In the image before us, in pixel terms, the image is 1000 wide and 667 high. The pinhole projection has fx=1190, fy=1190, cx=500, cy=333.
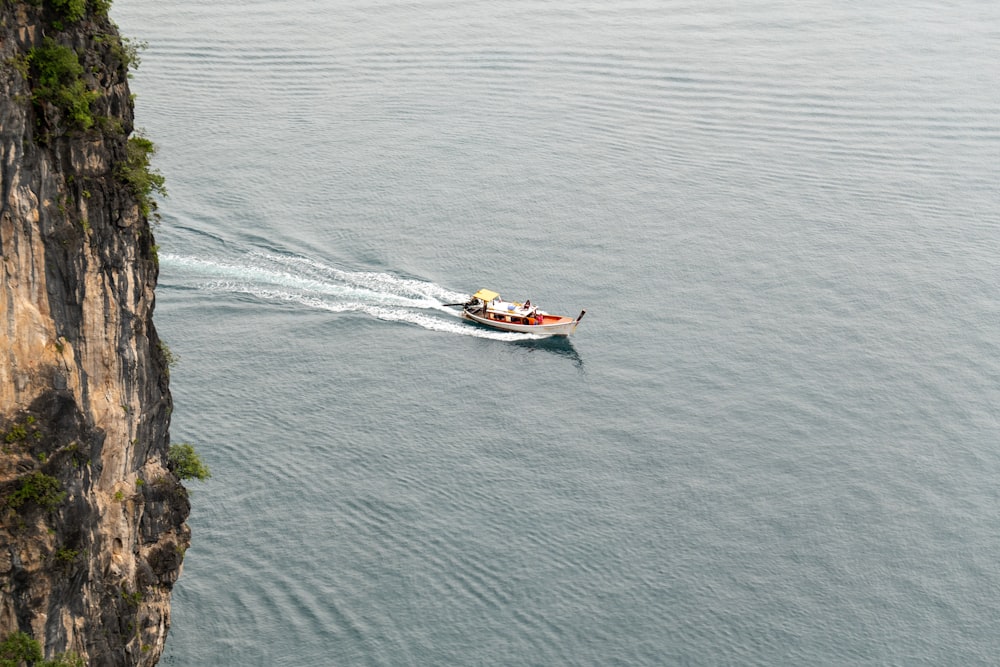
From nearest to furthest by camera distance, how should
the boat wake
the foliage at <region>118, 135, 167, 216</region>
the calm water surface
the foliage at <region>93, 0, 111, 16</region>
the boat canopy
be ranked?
the foliage at <region>93, 0, 111, 16</region>, the foliage at <region>118, 135, 167, 216</region>, the calm water surface, the boat wake, the boat canopy

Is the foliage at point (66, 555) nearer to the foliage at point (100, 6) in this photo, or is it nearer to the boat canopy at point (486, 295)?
the foliage at point (100, 6)

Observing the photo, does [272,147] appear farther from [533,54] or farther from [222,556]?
[222,556]

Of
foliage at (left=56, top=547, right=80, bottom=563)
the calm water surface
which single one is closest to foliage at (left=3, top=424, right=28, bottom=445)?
foliage at (left=56, top=547, right=80, bottom=563)

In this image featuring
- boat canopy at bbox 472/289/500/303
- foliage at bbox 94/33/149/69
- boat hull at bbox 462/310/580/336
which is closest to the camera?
foliage at bbox 94/33/149/69

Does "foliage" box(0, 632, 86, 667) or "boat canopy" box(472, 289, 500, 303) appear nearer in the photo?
"foliage" box(0, 632, 86, 667)

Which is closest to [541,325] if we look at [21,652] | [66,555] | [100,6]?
[100,6]

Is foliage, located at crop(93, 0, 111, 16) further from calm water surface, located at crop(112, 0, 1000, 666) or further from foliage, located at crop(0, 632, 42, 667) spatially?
calm water surface, located at crop(112, 0, 1000, 666)

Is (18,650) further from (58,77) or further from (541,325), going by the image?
(541,325)
